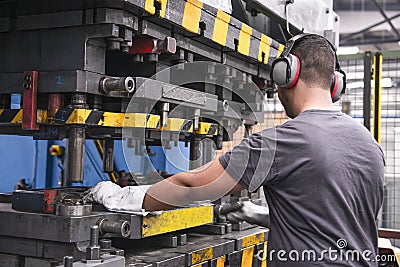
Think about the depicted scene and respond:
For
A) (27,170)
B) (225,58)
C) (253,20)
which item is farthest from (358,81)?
(27,170)

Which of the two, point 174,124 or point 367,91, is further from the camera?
point 367,91

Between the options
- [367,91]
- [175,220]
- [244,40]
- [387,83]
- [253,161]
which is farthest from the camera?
[387,83]

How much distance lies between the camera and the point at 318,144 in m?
1.65

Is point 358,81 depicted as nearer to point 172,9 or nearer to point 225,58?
point 225,58

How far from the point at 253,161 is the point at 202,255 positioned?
2.18 feet

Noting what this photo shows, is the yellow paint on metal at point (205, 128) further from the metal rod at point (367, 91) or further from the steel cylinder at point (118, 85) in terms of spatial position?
the metal rod at point (367, 91)

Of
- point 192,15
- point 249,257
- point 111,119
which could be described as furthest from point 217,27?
point 249,257

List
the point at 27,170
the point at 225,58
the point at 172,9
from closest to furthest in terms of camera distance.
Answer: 1. the point at 172,9
2. the point at 225,58
3. the point at 27,170

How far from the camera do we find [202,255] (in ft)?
7.02

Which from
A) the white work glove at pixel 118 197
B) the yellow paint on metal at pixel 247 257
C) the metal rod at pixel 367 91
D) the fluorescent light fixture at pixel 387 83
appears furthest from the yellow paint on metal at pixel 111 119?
the fluorescent light fixture at pixel 387 83

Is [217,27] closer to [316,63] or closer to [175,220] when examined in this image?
[316,63]

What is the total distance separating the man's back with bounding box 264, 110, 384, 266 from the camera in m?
1.65

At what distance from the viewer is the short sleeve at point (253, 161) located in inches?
64.5

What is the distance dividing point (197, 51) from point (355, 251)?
41.3 inches
